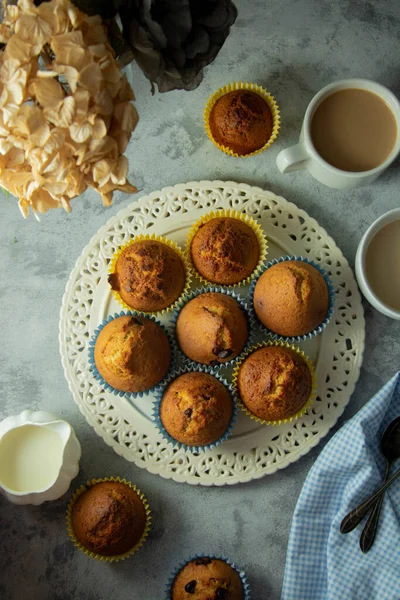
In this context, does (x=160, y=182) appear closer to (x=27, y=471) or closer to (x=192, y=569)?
(x=27, y=471)

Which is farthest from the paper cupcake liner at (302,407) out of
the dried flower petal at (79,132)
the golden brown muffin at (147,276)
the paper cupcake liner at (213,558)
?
the dried flower petal at (79,132)

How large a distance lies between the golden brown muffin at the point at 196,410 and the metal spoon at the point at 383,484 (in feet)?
1.29

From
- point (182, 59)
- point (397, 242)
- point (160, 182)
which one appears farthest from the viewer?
point (160, 182)

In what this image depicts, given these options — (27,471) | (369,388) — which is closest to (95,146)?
(27,471)

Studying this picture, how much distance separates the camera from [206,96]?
6.25 ft

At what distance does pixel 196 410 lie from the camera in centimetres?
160

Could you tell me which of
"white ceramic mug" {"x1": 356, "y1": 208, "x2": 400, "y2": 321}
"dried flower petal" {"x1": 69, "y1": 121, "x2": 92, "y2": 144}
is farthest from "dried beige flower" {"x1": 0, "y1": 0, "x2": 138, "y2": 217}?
"white ceramic mug" {"x1": 356, "y1": 208, "x2": 400, "y2": 321}

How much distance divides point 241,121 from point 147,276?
0.51 m

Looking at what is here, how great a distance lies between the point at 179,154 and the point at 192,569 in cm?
115

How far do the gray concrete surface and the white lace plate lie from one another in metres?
0.06

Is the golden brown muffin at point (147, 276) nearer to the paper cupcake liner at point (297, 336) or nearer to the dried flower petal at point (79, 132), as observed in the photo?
the paper cupcake liner at point (297, 336)

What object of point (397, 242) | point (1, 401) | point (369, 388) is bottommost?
point (1, 401)

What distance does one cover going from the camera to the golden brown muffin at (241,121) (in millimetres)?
1771

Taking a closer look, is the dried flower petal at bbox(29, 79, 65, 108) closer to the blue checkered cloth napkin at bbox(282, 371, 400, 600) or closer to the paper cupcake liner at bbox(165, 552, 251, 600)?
the blue checkered cloth napkin at bbox(282, 371, 400, 600)
